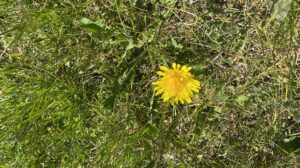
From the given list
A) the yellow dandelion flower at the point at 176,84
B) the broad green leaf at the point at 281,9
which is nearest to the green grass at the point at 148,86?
the broad green leaf at the point at 281,9

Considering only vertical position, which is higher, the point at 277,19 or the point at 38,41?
the point at 277,19

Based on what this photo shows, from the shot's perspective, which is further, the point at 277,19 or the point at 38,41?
the point at 38,41

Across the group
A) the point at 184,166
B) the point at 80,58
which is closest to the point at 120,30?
the point at 80,58

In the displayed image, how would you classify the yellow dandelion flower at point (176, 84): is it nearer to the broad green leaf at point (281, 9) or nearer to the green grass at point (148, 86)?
the green grass at point (148, 86)

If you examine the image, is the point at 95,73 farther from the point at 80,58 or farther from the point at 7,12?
the point at 7,12

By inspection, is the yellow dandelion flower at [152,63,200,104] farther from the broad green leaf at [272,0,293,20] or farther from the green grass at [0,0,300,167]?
the broad green leaf at [272,0,293,20]

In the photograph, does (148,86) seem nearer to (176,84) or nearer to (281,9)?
(176,84)

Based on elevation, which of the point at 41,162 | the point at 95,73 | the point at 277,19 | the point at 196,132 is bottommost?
the point at 41,162

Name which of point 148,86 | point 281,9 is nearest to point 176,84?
point 148,86

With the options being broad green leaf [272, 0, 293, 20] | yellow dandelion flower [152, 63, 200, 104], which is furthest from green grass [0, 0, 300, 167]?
yellow dandelion flower [152, 63, 200, 104]
